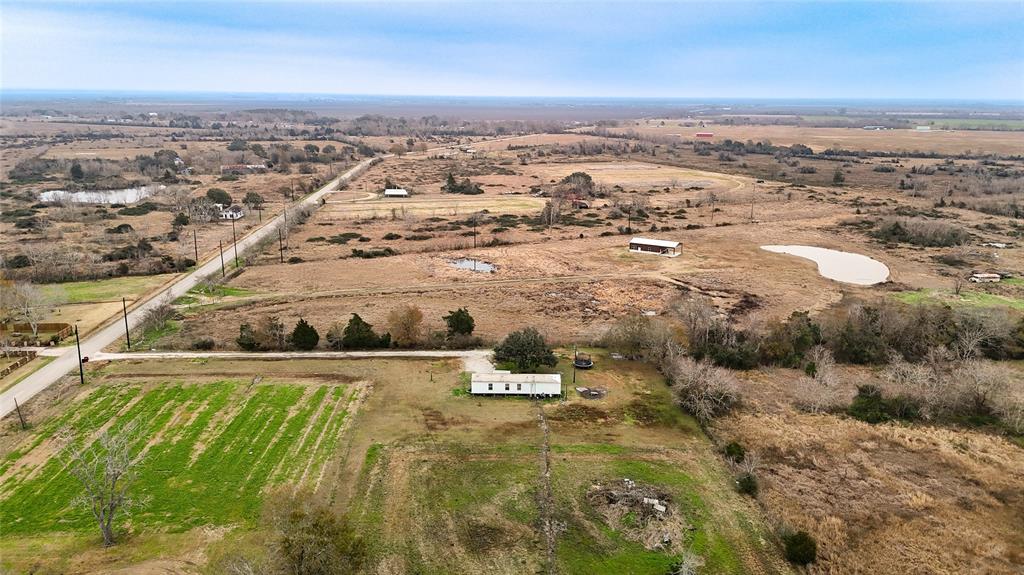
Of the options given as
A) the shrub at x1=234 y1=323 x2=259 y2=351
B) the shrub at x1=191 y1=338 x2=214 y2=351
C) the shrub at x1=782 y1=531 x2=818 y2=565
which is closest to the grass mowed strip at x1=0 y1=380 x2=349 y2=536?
the shrub at x1=234 y1=323 x2=259 y2=351

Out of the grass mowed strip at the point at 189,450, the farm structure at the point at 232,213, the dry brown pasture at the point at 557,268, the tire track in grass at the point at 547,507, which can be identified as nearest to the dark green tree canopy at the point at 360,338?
the dry brown pasture at the point at 557,268

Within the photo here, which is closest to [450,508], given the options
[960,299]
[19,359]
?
[19,359]

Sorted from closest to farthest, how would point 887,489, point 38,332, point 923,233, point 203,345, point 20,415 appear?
point 887,489, point 20,415, point 203,345, point 38,332, point 923,233

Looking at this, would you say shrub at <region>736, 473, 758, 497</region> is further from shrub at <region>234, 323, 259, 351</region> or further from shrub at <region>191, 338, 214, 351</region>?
shrub at <region>191, 338, 214, 351</region>

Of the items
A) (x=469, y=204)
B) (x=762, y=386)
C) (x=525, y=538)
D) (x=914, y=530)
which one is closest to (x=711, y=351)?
(x=762, y=386)

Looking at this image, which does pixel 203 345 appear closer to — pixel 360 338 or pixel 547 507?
pixel 360 338
